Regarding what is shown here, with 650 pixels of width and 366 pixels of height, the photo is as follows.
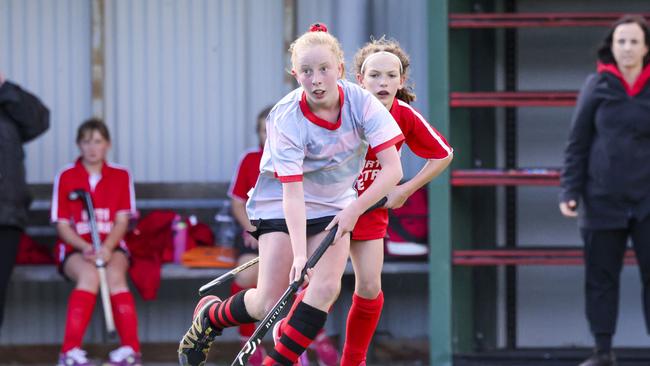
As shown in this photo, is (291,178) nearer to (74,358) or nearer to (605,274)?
(605,274)

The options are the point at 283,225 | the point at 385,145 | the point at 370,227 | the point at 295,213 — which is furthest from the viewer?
the point at 370,227

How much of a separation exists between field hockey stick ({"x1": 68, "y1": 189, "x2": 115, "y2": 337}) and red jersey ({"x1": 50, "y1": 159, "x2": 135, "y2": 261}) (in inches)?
1.5

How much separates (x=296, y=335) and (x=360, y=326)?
2.05ft

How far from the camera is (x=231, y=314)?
5.95 m

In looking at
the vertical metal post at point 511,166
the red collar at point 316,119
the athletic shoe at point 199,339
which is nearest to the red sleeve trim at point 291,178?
the red collar at point 316,119

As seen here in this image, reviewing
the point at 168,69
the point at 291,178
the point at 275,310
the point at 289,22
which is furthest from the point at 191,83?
the point at 275,310

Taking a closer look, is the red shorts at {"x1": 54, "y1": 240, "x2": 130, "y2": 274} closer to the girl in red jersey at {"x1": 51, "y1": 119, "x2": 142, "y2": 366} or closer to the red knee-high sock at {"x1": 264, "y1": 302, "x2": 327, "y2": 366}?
the girl in red jersey at {"x1": 51, "y1": 119, "x2": 142, "y2": 366}

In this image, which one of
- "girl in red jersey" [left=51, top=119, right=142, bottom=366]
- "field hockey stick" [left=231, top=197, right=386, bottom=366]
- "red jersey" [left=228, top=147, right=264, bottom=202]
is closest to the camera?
"field hockey stick" [left=231, top=197, right=386, bottom=366]

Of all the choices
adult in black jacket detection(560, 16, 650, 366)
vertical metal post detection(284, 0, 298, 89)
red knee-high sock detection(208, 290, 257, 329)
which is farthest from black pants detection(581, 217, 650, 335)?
vertical metal post detection(284, 0, 298, 89)

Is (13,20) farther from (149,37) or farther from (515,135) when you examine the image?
(515,135)

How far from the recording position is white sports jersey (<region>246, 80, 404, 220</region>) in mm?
5547

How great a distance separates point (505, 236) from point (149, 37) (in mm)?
2449

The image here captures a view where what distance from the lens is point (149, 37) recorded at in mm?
8859

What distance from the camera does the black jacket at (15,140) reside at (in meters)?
7.91
